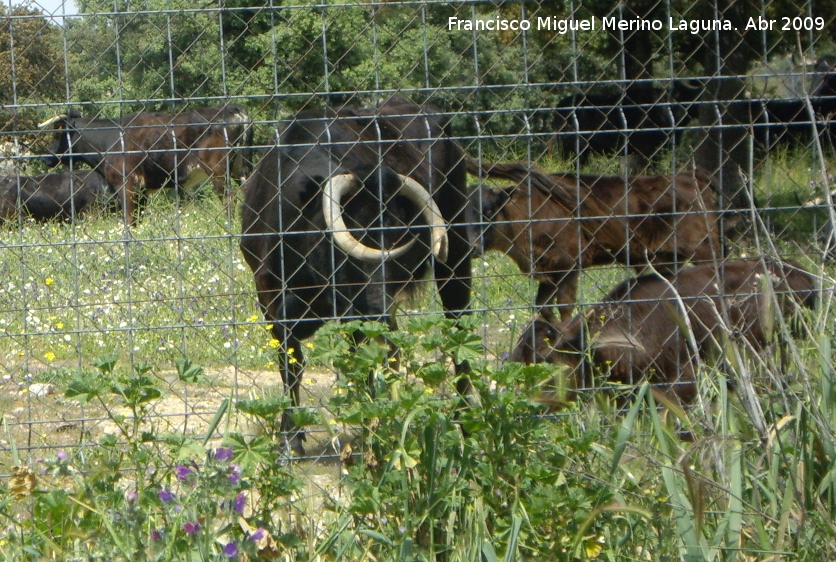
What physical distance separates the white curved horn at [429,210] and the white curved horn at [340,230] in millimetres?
111

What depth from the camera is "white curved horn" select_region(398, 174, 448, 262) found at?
13.8 ft

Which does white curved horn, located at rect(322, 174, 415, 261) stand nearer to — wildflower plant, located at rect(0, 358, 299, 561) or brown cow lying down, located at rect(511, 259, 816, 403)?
brown cow lying down, located at rect(511, 259, 816, 403)

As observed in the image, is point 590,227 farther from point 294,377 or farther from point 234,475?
point 234,475

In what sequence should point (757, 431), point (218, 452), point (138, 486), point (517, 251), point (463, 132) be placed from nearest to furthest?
point (218, 452), point (138, 486), point (757, 431), point (517, 251), point (463, 132)

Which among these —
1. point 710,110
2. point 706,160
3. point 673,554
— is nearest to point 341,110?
point 710,110

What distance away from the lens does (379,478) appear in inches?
113

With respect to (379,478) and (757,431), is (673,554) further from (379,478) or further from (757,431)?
(379,478)

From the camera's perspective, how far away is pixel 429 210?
4.36 meters

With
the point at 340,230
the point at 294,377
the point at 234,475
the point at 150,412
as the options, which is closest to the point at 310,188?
the point at 340,230

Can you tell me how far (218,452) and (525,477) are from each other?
855mm

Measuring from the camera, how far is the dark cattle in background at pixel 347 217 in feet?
14.3

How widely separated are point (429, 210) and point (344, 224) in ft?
1.31

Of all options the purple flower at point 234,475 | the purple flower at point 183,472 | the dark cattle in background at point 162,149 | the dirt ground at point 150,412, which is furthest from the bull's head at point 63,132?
the purple flower at point 234,475

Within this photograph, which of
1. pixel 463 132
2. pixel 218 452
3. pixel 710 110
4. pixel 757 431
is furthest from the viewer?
pixel 463 132
